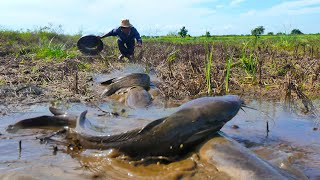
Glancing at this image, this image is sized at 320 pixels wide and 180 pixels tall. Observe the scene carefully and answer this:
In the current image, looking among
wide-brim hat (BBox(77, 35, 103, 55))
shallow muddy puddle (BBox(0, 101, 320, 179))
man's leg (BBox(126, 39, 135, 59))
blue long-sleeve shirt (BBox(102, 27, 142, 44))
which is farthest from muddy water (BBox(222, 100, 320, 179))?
wide-brim hat (BBox(77, 35, 103, 55))

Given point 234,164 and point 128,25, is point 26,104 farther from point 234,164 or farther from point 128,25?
point 128,25

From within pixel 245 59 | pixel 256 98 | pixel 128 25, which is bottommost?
pixel 256 98

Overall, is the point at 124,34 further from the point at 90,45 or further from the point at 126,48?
the point at 90,45

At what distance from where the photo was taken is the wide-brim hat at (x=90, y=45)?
12516 millimetres

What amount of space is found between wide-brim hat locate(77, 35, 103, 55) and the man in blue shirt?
1129mm

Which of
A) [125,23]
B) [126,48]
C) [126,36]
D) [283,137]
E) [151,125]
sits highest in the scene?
[125,23]

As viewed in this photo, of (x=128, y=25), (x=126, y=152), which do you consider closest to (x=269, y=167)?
(x=126, y=152)

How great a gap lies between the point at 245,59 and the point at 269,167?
493cm

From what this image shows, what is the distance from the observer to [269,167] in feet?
8.70

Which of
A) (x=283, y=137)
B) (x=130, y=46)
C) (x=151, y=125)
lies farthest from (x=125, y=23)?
(x=151, y=125)

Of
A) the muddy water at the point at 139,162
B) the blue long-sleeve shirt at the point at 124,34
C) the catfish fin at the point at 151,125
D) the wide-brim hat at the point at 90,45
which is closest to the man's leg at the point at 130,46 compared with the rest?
the blue long-sleeve shirt at the point at 124,34

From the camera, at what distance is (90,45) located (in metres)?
12.8

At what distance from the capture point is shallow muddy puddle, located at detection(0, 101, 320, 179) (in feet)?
9.46

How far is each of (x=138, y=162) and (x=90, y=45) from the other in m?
10.1
